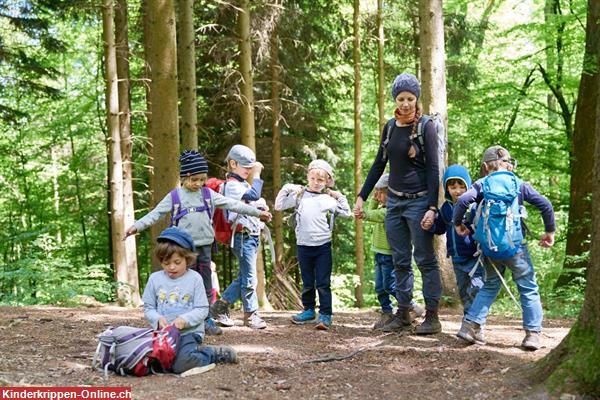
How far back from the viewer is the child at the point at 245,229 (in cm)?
657

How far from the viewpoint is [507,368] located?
180 inches

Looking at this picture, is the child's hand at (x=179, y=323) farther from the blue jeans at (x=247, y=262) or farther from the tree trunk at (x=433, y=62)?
the tree trunk at (x=433, y=62)

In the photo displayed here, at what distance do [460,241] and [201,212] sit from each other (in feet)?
8.93

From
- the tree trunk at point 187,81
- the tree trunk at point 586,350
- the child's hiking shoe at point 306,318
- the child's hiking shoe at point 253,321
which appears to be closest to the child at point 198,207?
the child's hiking shoe at point 253,321

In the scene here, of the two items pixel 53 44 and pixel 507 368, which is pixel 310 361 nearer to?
pixel 507 368

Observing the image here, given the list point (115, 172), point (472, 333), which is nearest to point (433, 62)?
point (472, 333)

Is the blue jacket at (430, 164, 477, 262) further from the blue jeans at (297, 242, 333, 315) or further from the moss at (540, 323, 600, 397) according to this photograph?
the moss at (540, 323, 600, 397)

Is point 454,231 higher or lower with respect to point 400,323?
higher

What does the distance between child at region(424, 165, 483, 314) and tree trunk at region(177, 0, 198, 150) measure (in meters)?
4.83

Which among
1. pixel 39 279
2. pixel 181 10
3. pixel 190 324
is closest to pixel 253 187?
pixel 190 324

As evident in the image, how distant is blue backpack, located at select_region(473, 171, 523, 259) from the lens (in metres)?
5.19

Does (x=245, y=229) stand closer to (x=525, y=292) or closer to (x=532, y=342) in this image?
(x=525, y=292)

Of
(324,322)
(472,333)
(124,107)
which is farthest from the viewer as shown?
(124,107)

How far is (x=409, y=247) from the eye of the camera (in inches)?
238
